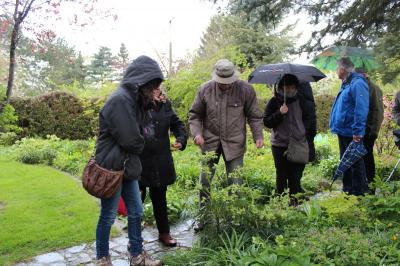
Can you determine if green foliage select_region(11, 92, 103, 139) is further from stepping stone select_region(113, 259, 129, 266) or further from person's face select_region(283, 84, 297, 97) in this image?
stepping stone select_region(113, 259, 129, 266)

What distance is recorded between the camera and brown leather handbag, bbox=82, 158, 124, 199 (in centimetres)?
326

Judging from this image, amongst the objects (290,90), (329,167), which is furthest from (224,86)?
(329,167)

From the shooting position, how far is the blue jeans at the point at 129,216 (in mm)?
3430

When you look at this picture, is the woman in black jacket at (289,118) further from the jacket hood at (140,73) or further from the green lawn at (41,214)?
the green lawn at (41,214)

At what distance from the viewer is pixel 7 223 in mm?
5105

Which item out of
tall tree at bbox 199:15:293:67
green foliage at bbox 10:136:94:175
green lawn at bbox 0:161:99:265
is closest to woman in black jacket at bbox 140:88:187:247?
green lawn at bbox 0:161:99:265

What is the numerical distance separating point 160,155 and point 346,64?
2.59 meters

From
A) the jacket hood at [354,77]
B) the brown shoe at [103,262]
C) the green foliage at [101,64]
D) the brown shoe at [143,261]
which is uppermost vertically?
the green foliage at [101,64]

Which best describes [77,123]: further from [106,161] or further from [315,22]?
[106,161]

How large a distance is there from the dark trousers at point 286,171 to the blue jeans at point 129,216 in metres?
1.98

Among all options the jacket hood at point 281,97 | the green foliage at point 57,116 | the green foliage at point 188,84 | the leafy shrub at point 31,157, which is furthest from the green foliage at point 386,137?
the green foliage at point 57,116

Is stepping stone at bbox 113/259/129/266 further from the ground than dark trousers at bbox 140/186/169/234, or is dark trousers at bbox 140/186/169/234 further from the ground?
dark trousers at bbox 140/186/169/234

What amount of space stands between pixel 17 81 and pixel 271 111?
99.8 ft

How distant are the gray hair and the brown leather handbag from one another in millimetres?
3114
